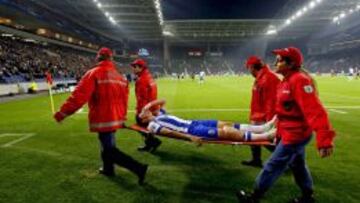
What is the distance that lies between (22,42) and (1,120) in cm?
4220

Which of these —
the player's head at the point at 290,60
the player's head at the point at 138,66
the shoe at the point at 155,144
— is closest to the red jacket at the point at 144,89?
the player's head at the point at 138,66

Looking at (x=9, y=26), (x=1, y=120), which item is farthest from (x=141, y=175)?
(x=9, y=26)

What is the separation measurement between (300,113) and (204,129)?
111 inches

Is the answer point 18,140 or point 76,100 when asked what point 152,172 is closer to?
point 76,100

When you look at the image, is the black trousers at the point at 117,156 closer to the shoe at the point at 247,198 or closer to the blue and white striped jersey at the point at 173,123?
the blue and white striped jersey at the point at 173,123

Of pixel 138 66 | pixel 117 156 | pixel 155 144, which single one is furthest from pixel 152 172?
pixel 138 66

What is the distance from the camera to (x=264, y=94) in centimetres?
771

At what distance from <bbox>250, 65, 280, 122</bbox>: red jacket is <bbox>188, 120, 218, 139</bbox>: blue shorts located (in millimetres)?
919

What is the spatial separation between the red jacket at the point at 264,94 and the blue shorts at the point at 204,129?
919 mm

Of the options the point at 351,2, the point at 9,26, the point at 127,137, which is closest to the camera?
the point at 127,137

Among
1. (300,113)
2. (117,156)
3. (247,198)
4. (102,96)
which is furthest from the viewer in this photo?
(117,156)

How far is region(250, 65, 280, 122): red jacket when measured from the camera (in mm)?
7629

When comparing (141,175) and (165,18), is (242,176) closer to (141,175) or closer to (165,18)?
(141,175)

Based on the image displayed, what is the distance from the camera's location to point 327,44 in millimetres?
100625
